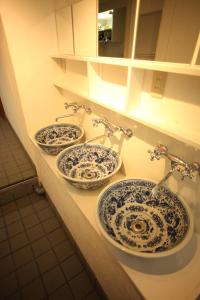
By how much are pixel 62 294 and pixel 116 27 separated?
1.68 m

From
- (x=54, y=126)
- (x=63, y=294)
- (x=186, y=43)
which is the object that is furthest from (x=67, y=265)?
(x=186, y=43)

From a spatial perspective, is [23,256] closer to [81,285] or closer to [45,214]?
[45,214]

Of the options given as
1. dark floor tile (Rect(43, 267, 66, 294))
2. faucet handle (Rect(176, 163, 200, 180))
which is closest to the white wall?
Result: dark floor tile (Rect(43, 267, 66, 294))

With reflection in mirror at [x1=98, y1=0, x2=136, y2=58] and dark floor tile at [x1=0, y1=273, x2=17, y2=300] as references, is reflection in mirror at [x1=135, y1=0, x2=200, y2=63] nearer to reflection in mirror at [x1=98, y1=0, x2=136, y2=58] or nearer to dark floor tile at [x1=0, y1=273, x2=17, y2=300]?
reflection in mirror at [x1=98, y1=0, x2=136, y2=58]

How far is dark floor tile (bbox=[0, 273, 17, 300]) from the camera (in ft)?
3.87

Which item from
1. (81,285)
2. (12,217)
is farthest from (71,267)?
(12,217)

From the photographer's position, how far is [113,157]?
1.14 metres

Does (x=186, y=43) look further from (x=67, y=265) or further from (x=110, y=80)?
(x=67, y=265)

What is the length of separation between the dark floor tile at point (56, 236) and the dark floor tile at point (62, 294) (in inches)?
12.9

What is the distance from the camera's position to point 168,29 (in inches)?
27.6

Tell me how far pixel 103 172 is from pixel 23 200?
114 cm

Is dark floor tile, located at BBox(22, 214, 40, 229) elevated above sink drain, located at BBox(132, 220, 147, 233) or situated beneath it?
situated beneath

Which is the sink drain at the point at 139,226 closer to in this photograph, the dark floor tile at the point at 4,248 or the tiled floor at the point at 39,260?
the tiled floor at the point at 39,260

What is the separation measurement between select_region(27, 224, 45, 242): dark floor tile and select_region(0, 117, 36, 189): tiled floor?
1.68 ft
